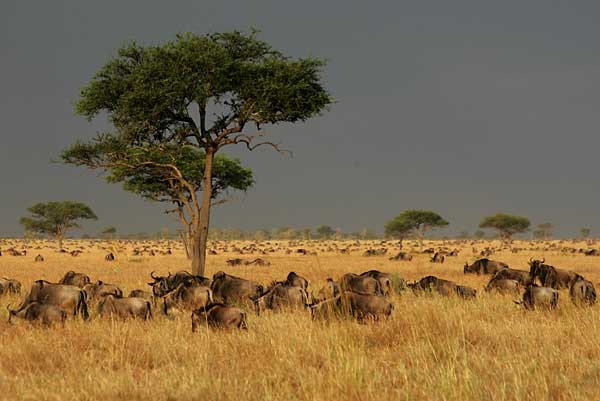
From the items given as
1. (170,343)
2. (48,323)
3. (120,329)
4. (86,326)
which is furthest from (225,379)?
(48,323)

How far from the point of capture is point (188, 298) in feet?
39.2

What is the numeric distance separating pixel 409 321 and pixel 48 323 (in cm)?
632

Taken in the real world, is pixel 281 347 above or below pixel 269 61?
below

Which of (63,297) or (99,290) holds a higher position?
(63,297)

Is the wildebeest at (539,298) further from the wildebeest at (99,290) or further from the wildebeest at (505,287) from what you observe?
the wildebeest at (99,290)

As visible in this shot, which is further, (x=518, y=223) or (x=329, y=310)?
(x=518, y=223)

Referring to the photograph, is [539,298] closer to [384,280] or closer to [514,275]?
[384,280]

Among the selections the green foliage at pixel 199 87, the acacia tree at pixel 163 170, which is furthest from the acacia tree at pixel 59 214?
the green foliage at pixel 199 87

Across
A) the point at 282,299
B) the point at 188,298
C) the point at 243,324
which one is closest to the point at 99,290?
the point at 188,298

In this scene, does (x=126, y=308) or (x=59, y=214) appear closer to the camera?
(x=126, y=308)

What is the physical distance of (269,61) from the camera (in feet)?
71.9

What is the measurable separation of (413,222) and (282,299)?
79699 millimetres

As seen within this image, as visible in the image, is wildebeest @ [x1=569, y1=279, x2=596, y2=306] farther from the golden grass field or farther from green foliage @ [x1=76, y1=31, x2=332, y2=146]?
green foliage @ [x1=76, y1=31, x2=332, y2=146]

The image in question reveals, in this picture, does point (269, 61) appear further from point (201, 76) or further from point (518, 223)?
point (518, 223)
